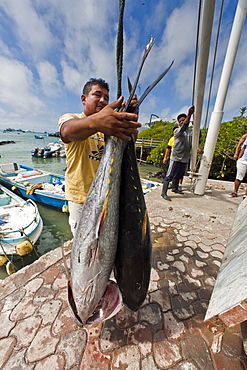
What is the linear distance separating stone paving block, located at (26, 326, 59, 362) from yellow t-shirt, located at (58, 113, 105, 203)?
1.43 m

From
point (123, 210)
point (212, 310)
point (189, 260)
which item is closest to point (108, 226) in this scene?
point (123, 210)

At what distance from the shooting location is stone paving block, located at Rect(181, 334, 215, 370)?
1.38 m

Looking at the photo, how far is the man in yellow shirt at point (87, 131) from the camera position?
98cm

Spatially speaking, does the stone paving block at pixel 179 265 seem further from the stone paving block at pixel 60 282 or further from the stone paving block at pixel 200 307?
the stone paving block at pixel 60 282

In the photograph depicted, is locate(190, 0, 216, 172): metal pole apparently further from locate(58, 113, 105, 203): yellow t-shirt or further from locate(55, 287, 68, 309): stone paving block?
locate(55, 287, 68, 309): stone paving block

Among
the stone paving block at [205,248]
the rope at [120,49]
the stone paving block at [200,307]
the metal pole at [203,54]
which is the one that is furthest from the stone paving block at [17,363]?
the metal pole at [203,54]

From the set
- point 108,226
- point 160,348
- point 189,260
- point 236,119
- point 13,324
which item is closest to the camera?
point 108,226

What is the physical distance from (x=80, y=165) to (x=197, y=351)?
2.28 m

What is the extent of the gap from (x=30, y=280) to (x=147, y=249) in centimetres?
191

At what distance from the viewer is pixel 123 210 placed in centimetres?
134

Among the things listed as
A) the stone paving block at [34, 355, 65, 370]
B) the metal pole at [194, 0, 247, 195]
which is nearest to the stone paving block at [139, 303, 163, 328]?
the stone paving block at [34, 355, 65, 370]

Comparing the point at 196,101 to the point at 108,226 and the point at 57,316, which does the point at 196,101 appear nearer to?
the point at 108,226

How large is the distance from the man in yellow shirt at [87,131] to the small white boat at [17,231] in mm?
3576

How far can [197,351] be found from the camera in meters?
1.47
